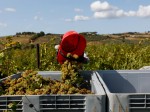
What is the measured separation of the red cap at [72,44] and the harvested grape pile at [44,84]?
60cm

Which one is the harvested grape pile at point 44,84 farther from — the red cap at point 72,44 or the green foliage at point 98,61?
the green foliage at point 98,61

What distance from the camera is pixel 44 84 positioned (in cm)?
356

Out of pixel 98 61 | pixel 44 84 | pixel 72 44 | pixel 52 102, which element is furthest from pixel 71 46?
pixel 98 61

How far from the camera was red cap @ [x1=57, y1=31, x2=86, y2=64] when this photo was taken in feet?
15.4

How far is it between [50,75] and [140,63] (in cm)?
437

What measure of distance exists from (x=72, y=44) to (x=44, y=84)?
1.34 m

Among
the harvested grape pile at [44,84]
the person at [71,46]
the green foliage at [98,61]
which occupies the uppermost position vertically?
the person at [71,46]

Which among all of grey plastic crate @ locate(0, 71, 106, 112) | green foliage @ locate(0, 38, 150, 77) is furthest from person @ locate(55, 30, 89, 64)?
green foliage @ locate(0, 38, 150, 77)

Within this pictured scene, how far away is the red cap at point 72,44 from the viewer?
469 cm

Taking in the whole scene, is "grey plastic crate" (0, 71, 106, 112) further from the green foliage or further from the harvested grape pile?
the green foliage

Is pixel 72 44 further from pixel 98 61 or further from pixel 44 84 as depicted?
pixel 98 61

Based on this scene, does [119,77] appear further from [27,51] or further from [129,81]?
[27,51]

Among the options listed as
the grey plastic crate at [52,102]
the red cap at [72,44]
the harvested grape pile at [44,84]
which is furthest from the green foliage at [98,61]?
the grey plastic crate at [52,102]

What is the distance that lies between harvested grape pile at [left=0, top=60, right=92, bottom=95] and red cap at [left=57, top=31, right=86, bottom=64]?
0.60 m
